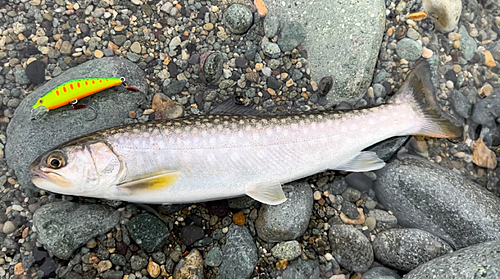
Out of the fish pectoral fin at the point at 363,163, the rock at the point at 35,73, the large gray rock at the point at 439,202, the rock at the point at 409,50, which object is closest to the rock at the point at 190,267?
the fish pectoral fin at the point at 363,163

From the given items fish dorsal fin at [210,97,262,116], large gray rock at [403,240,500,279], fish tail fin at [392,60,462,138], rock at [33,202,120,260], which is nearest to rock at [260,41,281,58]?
fish dorsal fin at [210,97,262,116]

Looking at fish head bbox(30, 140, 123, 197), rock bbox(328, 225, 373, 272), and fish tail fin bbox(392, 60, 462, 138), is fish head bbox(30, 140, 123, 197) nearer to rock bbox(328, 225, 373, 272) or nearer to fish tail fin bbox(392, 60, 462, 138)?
rock bbox(328, 225, 373, 272)

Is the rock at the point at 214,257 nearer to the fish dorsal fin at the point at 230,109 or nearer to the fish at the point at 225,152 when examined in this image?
the fish at the point at 225,152

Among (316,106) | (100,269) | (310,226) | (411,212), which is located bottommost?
(100,269)

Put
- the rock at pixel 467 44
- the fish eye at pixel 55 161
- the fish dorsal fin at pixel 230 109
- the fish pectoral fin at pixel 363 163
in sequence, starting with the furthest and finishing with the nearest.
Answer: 1. the rock at pixel 467 44
2. the fish pectoral fin at pixel 363 163
3. the fish dorsal fin at pixel 230 109
4. the fish eye at pixel 55 161

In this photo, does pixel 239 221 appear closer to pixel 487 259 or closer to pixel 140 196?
pixel 140 196

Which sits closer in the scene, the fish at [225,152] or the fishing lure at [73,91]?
the fish at [225,152]

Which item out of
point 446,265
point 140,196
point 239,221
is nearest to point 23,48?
point 140,196
